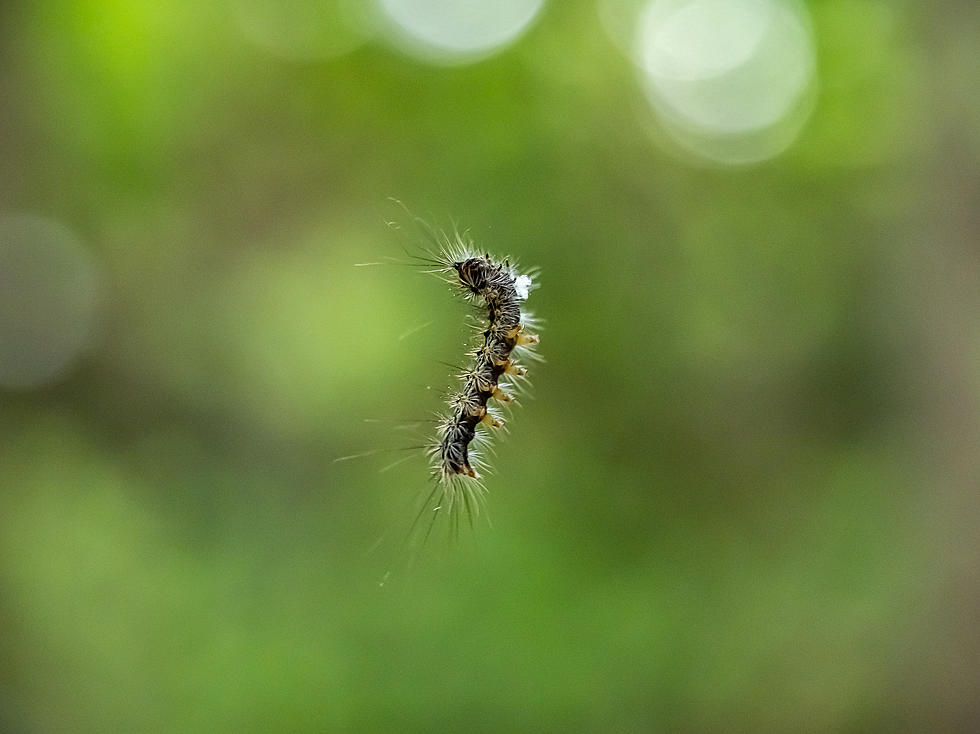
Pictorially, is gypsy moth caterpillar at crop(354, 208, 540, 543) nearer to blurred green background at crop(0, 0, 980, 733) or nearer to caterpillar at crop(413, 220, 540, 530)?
caterpillar at crop(413, 220, 540, 530)

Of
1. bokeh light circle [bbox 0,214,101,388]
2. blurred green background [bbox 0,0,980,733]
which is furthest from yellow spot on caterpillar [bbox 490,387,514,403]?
bokeh light circle [bbox 0,214,101,388]

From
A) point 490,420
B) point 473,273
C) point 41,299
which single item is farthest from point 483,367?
point 41,299

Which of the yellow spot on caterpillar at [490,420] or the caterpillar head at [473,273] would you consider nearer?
the yellow spot on caterpillar at [490,420]

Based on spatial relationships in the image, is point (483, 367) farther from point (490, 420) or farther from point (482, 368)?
point (490, 420)

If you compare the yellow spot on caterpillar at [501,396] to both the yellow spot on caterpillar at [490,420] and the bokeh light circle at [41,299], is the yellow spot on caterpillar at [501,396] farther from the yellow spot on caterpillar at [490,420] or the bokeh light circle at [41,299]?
the bokeh light circle at [41,299]

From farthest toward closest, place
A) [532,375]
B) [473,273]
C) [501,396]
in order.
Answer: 1. [532,375]
2. [473,273]
3. [501,396]

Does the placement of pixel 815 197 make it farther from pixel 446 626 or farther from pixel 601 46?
pixel 446 626

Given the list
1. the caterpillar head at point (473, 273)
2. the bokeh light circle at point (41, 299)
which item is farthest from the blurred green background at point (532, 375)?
the caterpillar head at point (473, 273)
